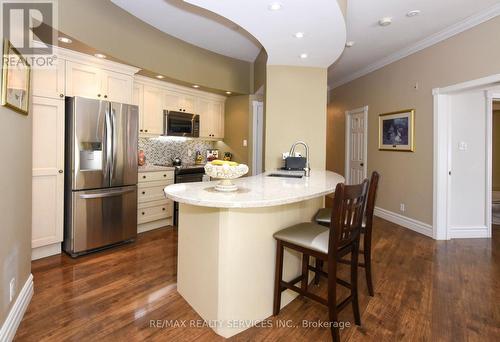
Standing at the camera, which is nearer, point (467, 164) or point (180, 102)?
point (467, 164)

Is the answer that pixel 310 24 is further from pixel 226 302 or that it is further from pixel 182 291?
pixel 182 291

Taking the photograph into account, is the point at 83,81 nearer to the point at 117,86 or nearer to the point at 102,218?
the point at 117,86

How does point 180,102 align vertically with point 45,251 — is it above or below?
above

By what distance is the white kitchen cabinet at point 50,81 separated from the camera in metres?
2.78

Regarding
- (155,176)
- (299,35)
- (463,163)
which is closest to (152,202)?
(155,176)

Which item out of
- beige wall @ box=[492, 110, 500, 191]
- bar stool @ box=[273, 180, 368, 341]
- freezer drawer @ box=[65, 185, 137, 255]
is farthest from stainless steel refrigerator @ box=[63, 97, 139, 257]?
beige wall @ box=[492, 110, 500, 191]

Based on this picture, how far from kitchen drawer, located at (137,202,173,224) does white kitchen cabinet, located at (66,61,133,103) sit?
1514 mm

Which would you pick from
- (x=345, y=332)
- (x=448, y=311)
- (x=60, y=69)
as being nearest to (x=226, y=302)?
(x=345, y=332)

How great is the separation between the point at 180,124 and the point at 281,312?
3324mm

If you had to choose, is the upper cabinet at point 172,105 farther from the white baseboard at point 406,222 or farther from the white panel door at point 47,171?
the white baseboard at point 406,222

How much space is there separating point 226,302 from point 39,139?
8.32 ft

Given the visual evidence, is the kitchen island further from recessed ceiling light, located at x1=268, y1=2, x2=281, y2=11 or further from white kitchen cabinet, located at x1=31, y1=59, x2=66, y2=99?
white kitchen cabinet, located at x1=31, y1=59, x2=66, y2=99

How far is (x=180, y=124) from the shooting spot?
4.47m

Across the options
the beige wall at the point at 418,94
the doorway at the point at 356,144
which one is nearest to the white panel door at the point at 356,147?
the doorway at the point at 356,144
